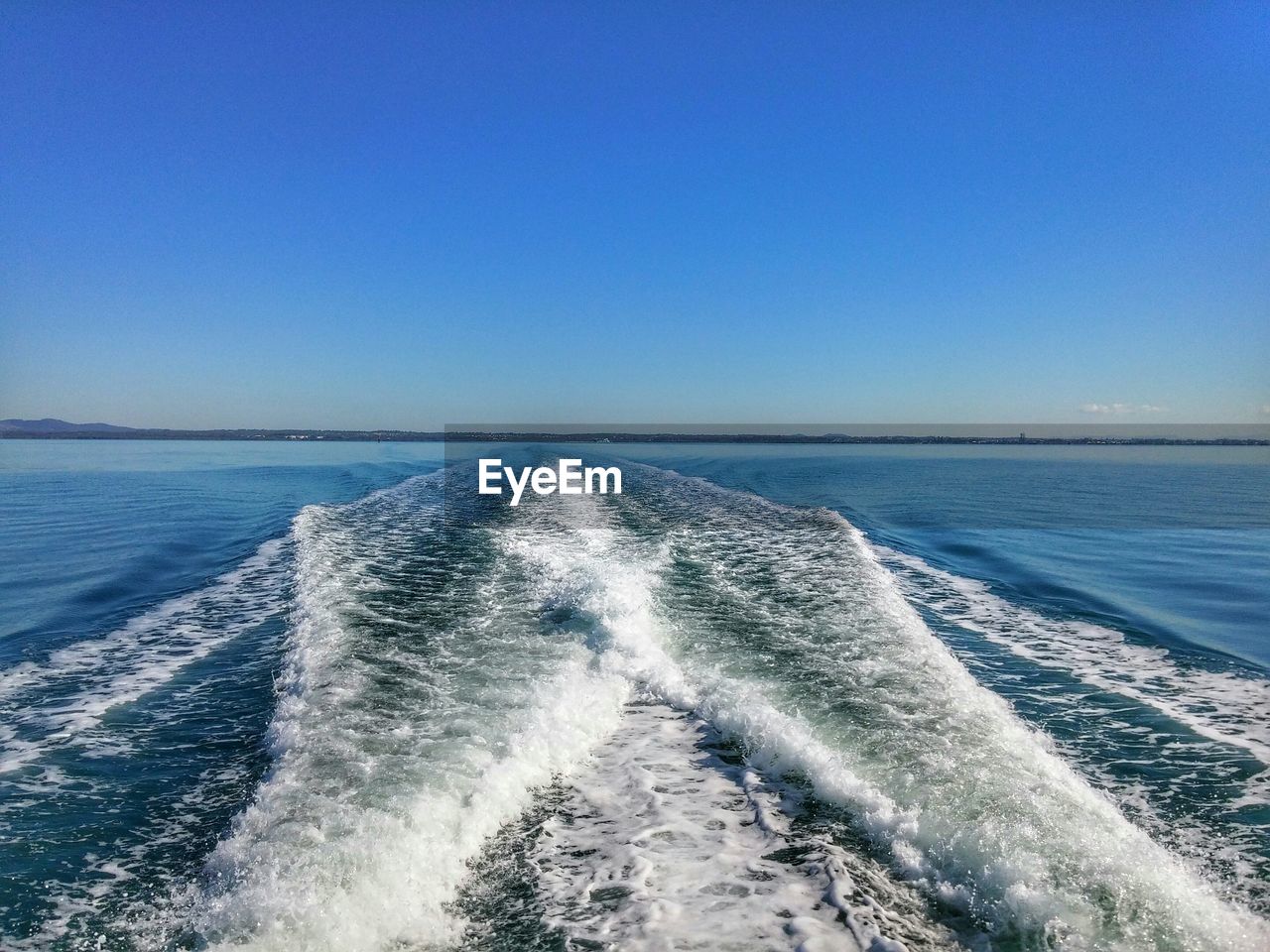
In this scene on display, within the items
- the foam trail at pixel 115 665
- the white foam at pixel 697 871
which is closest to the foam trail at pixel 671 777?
the white foam at pixel 697 871

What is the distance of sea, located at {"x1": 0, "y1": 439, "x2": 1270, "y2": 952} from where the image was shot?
3787 mm

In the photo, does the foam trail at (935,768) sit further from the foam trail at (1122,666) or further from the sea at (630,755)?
the foam trail at (1122,666)

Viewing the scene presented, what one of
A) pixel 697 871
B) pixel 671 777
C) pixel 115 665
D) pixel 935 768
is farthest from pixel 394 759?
pixel 115 665

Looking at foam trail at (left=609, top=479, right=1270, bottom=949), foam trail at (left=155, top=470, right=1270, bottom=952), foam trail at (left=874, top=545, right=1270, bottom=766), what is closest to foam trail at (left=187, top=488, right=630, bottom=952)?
foam trail at (left=155, top=470, right=1270, bottom=952)

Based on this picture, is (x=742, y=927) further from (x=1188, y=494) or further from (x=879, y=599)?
(x=1188, y=494)

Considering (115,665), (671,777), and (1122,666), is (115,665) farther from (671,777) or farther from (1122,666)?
(1122,666)

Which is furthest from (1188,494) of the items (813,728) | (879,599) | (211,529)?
(211,529)

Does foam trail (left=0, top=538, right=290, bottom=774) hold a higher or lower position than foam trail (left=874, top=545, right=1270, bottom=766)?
lower

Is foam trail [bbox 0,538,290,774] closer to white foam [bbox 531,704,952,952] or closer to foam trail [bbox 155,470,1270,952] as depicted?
foam trail [bbox 155,470,1270,952]

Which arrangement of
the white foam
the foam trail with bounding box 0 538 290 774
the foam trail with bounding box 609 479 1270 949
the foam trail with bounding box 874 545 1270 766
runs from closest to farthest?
the white foam → the foam trail with bounding box 609 479 1270 949 → the foam trail with bounding box 0 538 290 774 → the foam trail with bounding box 874 545 1270 766

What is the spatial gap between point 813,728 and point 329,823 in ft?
12.4

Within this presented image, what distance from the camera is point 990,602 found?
11.3m

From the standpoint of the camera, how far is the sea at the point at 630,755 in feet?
12.4

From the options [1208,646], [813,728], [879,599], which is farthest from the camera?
[879,599]
